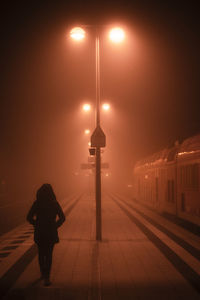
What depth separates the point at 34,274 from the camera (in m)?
8.51

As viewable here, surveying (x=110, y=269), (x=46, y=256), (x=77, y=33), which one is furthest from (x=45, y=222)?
(x=77, y=33)

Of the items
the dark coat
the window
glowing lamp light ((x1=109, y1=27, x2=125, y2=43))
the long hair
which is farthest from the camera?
the window

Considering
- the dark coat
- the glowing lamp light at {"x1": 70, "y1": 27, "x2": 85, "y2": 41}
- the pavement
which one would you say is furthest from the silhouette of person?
the glowing lamp light at {"x1": 70, "y1": 27, "x2": 85, "y2": 41}

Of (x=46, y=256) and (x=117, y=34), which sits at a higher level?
(x=117, y=34)

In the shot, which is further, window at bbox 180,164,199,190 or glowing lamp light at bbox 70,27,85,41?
window at bbox 180,164,199,190

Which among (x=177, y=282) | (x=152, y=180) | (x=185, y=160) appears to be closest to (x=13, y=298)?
(x=177, y=282)

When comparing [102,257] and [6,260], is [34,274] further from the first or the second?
[102,257]

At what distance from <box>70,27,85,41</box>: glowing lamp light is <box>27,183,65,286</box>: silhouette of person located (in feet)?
26.9

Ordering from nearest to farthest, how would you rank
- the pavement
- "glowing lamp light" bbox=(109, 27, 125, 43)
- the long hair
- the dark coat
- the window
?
the pavement → the dark coat → the long hair → "glowing lamp light" bbox=(109, 27, 125, 43) → the window

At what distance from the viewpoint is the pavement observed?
7153 mm

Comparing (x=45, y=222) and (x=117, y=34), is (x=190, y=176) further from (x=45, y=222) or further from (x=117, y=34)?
(x=45, y=222)

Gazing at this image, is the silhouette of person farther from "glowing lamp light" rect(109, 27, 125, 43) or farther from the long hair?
"glowing lamp light" rect(109, 27, 125, 43)

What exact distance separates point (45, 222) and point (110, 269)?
2.23 metres

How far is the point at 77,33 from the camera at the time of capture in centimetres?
1464
